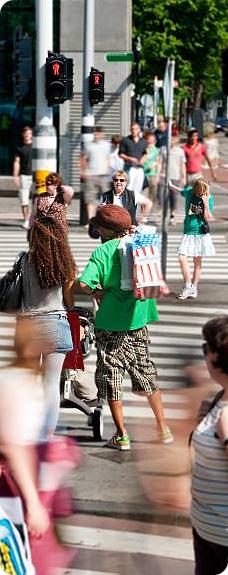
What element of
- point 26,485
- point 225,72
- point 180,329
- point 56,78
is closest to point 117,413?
point 26,485

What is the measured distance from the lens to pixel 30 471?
5.41 metres

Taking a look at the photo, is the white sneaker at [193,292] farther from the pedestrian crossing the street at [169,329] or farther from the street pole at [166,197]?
the street pole at [166,197]

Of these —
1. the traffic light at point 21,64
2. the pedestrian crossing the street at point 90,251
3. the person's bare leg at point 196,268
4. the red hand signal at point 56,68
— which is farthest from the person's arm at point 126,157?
the person's bare leg at point 196,268

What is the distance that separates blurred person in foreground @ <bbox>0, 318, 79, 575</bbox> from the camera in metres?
5.29

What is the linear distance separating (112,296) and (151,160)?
18.7 meters

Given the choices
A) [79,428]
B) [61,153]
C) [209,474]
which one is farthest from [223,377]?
[61,153]

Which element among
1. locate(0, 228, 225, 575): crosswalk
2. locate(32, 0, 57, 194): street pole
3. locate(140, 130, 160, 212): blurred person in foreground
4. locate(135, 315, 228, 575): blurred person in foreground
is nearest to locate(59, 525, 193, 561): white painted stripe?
locate(0, 228, 225, 575): crosswalk

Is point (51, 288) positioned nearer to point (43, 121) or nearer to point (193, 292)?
point (193, 292)

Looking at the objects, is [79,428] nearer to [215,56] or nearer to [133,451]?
[133,451]

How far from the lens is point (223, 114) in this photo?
131 m

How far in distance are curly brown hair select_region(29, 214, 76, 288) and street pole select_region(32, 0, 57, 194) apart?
30.8 feet

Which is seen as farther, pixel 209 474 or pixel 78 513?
pixel 78 513

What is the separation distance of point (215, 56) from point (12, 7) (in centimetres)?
3212

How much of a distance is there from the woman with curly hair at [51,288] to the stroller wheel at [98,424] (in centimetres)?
88
